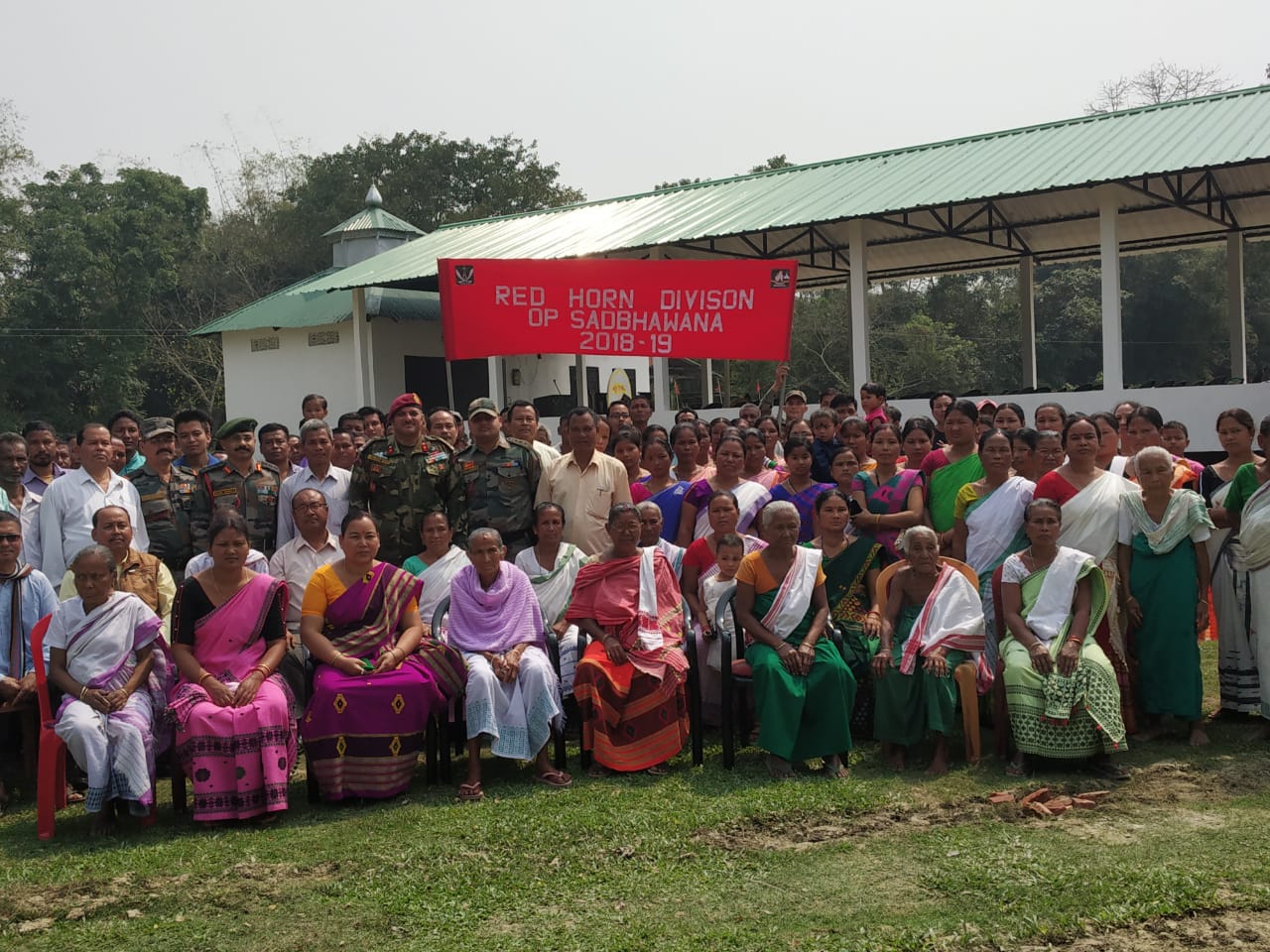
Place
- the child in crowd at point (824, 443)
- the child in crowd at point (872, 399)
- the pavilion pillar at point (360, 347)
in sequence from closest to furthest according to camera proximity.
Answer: the child in crowd at point (824, 443)
the child in crowd at point (872, 399)
the pavilion pillar at point (360, 347)

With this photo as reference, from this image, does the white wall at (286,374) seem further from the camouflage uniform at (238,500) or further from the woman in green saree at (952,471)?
the woman in green saree at (952,471)

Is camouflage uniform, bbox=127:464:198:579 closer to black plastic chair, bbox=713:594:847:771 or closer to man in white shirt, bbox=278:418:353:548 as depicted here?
man in white shirt, bbox=278:418:353:548

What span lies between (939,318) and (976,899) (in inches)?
1364

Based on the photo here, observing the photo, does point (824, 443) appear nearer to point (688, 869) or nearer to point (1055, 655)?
point (1055, 655)

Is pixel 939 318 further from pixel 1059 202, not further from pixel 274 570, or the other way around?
pixel 274 570

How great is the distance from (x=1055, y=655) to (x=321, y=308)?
19357 mm

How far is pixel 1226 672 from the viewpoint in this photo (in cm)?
618

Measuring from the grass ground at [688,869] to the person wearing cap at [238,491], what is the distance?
6.13 feet

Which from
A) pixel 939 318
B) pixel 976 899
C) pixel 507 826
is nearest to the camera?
pixel 976 899

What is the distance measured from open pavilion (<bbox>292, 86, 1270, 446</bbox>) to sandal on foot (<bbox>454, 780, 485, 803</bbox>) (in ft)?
33.3

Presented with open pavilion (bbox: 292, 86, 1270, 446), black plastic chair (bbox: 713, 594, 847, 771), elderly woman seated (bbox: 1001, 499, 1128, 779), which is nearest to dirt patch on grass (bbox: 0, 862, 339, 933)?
black plastic chair (bbox: 713, 594, 847, 771)

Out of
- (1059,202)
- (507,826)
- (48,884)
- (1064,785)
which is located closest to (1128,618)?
(1064,785)

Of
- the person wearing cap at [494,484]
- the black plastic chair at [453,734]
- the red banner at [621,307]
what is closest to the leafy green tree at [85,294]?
the red banner at [621,307]

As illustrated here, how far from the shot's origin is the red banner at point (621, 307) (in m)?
10.0
